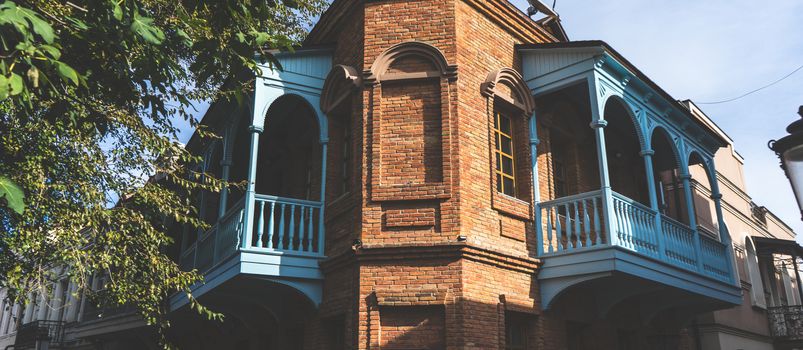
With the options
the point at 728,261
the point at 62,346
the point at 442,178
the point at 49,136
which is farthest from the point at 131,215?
the point at 62,346

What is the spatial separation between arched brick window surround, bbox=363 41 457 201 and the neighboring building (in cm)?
3

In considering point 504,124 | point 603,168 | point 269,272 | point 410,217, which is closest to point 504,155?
point 504,124

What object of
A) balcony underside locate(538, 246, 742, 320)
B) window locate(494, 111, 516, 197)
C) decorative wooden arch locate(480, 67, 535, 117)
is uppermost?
decorative wooden arch locate(480, 67, 535, 117)

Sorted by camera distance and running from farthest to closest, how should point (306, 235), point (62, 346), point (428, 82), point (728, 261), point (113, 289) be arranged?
point (62, 346) → point (728, 261) → point (306, 235) → point (428, 82) → point (113, 289)

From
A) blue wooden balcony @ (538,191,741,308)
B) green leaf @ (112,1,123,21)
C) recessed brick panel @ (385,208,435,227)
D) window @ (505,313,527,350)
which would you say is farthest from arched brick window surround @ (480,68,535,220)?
green leaf @ (112,1,123,21)

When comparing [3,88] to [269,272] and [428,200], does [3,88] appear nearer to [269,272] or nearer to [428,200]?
[269,272]

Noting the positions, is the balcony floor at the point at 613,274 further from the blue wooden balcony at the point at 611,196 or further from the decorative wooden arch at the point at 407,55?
the decorative wooden arch at the point at 407,55

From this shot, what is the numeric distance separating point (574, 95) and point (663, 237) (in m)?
2.99

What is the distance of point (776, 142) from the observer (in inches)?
183

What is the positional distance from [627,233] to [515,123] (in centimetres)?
275

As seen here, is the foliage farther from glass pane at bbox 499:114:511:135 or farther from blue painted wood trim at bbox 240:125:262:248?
glass pane at bbox 499:114:511:135

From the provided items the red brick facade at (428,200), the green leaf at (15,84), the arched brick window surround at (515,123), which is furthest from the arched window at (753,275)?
the green leaf at (15,84)

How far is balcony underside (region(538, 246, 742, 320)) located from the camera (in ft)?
31.6

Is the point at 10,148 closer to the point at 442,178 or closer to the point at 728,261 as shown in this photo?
the point at 442,178
